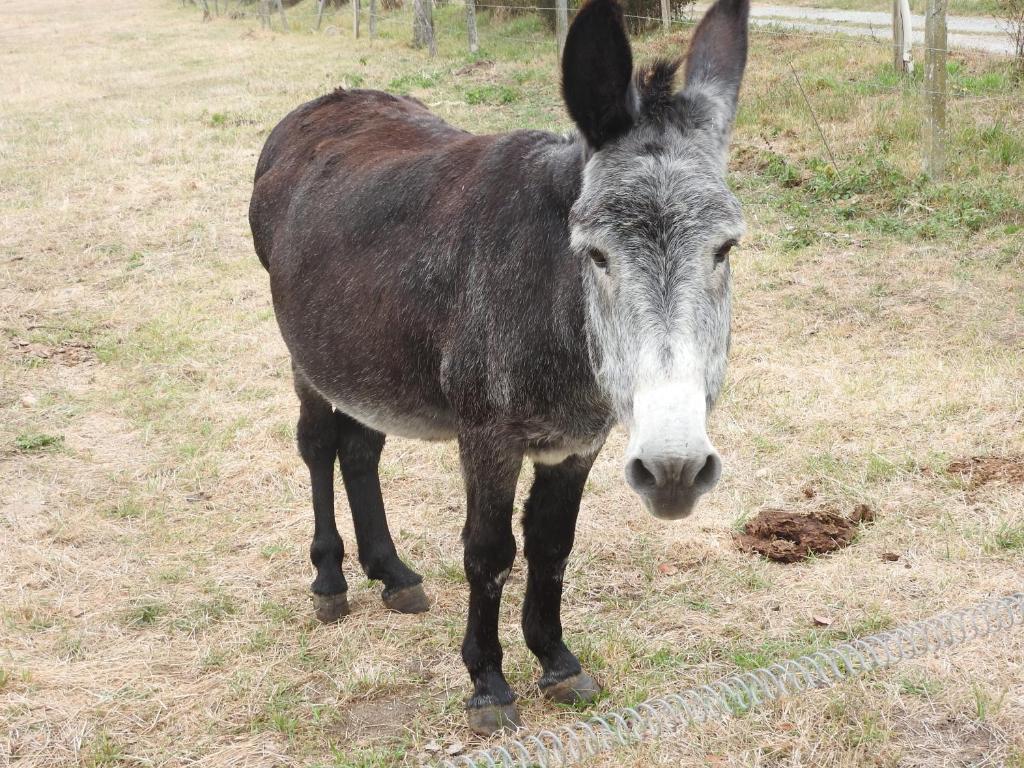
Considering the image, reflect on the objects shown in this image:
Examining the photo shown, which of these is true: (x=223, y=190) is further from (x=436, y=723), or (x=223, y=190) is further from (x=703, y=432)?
(x=703, y=432)

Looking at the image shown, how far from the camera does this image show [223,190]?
37.3 ft

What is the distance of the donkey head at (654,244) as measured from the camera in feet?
8.18

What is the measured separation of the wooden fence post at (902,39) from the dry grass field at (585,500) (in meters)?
1.16

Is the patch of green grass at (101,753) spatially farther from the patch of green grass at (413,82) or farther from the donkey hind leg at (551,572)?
the patch of green grass at (413,82)

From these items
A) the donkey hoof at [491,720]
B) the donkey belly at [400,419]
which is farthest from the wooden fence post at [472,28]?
the donkey hoof at [491,720]

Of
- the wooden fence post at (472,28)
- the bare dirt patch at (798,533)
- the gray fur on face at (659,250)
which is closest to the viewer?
the gray fur on face at (659,250)

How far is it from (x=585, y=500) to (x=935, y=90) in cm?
567

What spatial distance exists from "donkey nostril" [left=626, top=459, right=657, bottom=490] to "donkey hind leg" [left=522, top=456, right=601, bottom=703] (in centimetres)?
110

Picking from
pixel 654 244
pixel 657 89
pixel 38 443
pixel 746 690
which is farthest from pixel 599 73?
pixel 38 443

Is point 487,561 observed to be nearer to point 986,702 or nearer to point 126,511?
point 986,702

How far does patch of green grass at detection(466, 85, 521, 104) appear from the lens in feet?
46.4

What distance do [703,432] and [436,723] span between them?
6.06 feet

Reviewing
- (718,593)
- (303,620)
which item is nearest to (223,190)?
(303,620)

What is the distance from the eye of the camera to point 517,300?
3166 mm
